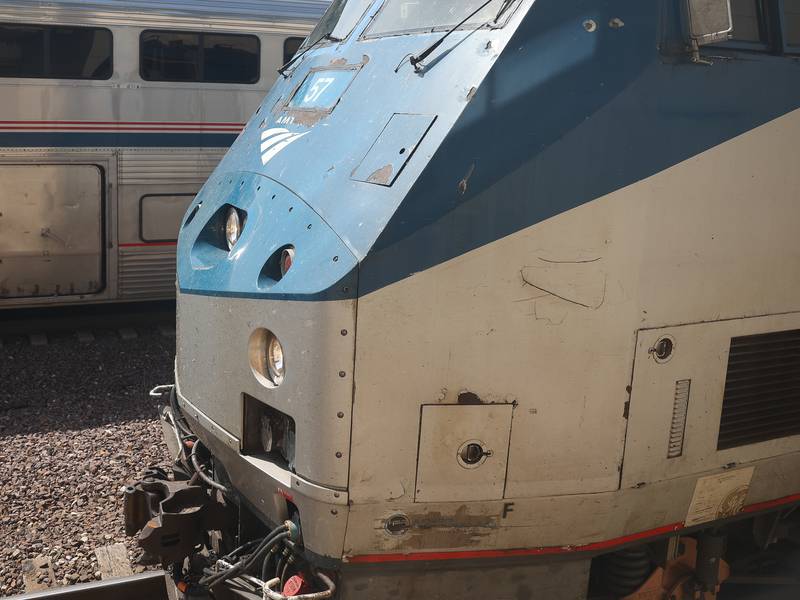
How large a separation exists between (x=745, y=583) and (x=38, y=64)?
22.8 feet

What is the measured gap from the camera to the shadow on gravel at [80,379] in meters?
7.13

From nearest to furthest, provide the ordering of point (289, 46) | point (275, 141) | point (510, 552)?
1. point (510, 552)
2. point (275, 141)
3. point (289, 46)

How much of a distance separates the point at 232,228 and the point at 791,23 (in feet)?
7.55

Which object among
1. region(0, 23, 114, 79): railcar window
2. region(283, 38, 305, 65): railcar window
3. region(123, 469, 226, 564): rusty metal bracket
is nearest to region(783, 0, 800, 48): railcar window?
region(123, 469, 226, 564): rusty metal bracket

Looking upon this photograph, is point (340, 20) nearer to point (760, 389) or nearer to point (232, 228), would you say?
point (232, 228)

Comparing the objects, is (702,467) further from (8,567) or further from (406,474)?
(8,567)

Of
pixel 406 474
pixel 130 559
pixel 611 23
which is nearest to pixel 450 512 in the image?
pixel 406 474

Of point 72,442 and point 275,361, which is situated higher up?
point 275,361

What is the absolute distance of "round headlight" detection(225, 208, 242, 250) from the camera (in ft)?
13.7

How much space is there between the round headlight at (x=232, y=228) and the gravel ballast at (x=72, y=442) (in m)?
1.80

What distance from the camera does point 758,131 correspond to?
3.85m

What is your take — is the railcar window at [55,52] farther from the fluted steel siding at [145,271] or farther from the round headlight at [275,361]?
the round headlight at [275,361]

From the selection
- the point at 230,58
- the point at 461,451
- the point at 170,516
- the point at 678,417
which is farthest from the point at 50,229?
the point at 678,417

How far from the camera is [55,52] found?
28.8 ft
